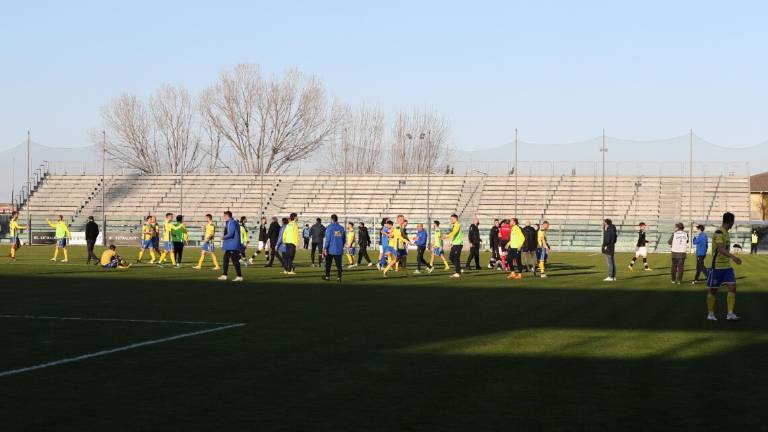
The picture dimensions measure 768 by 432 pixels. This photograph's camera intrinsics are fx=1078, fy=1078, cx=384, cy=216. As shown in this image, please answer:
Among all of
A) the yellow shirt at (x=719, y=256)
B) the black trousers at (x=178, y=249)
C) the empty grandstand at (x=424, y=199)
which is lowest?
the black trousers at (x=178, y=249)

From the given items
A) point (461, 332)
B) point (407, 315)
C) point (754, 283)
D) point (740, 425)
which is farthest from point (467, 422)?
point (754, 283)

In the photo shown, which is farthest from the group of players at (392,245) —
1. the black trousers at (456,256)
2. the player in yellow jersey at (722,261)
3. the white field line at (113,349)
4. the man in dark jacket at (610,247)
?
the white field line at (113,349)

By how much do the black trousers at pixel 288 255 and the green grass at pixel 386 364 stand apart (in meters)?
10.2

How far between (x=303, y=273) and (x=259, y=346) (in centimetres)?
2193

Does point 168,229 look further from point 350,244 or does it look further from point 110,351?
point 110,351

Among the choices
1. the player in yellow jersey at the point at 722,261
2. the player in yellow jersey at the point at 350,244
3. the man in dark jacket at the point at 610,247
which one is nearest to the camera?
the player in yellow jersey at the point at 722,261

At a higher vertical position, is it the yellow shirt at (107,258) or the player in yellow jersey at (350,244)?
the player in yellow jersey at (350,244)

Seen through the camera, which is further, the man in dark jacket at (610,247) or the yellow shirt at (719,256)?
the man in dark jacket at (610,247)

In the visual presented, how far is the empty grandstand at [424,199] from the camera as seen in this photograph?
80125 mm

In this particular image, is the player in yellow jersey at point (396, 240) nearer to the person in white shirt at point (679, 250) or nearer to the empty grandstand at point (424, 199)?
the person in white shirt at point (679, 250)

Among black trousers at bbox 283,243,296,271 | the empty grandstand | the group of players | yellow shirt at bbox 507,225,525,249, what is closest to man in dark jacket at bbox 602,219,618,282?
the group of players

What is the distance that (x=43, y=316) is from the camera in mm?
17672

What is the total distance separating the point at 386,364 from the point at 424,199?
74098 millimetres

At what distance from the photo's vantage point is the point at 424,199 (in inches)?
3388
